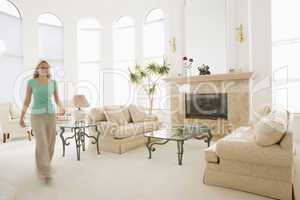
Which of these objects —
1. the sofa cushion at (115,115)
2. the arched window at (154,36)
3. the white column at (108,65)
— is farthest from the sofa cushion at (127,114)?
the white column at (108,65)

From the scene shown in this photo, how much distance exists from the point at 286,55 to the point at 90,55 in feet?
18.8

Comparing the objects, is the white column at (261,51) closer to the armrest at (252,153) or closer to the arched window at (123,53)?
the armrest at (252,153)

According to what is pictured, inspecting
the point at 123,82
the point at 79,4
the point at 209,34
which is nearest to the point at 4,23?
the point at 79,4

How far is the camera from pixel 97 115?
14.9 feet

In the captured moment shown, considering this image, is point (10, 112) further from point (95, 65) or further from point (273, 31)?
point (273, 31)

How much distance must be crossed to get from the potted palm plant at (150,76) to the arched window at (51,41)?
8.26ft

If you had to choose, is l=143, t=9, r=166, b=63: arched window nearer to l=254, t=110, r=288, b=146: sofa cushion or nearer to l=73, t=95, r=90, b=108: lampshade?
l=73, t=95, r=90, b=108: lampshade

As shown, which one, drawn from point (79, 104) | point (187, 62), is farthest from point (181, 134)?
point (187, 62)

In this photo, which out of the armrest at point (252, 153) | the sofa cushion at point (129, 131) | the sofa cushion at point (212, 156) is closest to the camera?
the armrest at point (252, 153)

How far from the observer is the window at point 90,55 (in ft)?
24.8

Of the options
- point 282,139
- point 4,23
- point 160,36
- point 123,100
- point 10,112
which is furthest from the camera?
point 123,100

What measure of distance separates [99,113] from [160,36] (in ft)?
11.7

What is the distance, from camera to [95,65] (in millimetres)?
7668

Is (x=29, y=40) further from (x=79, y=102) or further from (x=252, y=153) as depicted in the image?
(x=252, y=153)
